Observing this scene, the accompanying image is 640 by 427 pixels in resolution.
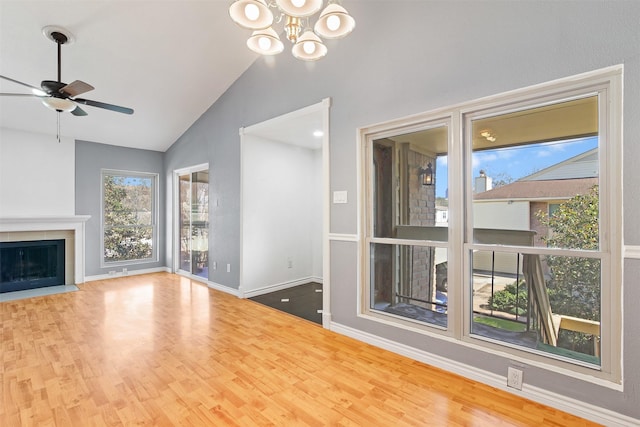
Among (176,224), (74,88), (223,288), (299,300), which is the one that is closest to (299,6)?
(74,88)

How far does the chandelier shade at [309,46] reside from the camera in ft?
7.11

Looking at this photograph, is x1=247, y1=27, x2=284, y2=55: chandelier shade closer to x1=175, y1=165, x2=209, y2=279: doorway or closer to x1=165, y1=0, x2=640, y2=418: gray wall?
x1=165, y1=0, x2=640, y2=418: gray wall

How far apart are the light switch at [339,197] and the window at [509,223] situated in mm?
221

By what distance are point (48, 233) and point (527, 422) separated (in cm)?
670

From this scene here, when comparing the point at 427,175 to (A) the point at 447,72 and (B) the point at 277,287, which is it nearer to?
(A) the point at 447,72

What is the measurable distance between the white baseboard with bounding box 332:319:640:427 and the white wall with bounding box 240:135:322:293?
2072 mm

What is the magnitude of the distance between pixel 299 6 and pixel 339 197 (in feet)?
5.68

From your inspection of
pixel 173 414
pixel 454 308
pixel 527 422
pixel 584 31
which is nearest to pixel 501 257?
pixel 454 308

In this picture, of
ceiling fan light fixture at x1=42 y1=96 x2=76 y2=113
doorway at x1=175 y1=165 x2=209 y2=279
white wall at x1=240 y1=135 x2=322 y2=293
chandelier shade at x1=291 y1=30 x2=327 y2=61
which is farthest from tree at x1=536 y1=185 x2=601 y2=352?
doorway at x1=175 y1=165 x2=209 y2=279

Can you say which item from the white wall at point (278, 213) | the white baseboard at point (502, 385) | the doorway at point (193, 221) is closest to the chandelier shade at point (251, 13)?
the white wall at point (278, 213)

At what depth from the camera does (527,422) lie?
1.74 meters

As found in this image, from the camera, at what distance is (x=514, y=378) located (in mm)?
2012

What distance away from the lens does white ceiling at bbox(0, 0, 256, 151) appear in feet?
9.57

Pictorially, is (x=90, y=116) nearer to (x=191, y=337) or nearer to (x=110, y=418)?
(x=191, y=337)
